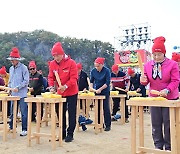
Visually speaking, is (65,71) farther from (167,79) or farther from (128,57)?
(128,57)

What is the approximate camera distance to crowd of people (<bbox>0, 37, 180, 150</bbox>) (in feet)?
13.0

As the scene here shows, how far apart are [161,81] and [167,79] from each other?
0.28 ft

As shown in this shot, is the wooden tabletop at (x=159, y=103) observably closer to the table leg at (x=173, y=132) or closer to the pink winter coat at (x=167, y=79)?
the table leg at (x=173, y=132)

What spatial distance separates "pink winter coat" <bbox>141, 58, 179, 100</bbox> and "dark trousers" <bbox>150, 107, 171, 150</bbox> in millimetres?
245

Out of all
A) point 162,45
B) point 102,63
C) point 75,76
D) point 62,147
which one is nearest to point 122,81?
point 102,63

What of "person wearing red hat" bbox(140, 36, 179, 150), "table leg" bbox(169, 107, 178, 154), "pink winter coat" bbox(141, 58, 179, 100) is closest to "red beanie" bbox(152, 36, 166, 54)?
"person wearing red hat" bbox(140, 36, 179, 150)

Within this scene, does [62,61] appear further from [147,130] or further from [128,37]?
[128,37]

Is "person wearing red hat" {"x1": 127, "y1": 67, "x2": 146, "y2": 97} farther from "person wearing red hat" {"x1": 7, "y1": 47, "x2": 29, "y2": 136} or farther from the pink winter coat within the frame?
the pink winter coat

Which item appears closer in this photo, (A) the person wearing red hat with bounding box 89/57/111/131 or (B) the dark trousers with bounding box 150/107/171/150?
(B) the dark trousers with bounding box 150/107/171/150

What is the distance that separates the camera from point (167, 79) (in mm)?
3943

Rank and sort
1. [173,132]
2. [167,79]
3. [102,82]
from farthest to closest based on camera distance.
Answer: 1. [102,82]
2. [167,79]
3. [173,132]

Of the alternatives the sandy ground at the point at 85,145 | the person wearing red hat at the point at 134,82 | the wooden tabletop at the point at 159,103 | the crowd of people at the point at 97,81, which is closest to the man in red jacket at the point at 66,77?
the crowd of people at the point at 97,81

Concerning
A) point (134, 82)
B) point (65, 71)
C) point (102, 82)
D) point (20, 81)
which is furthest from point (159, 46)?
point (134, 82)

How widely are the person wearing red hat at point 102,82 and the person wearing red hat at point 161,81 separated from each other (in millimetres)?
2778
